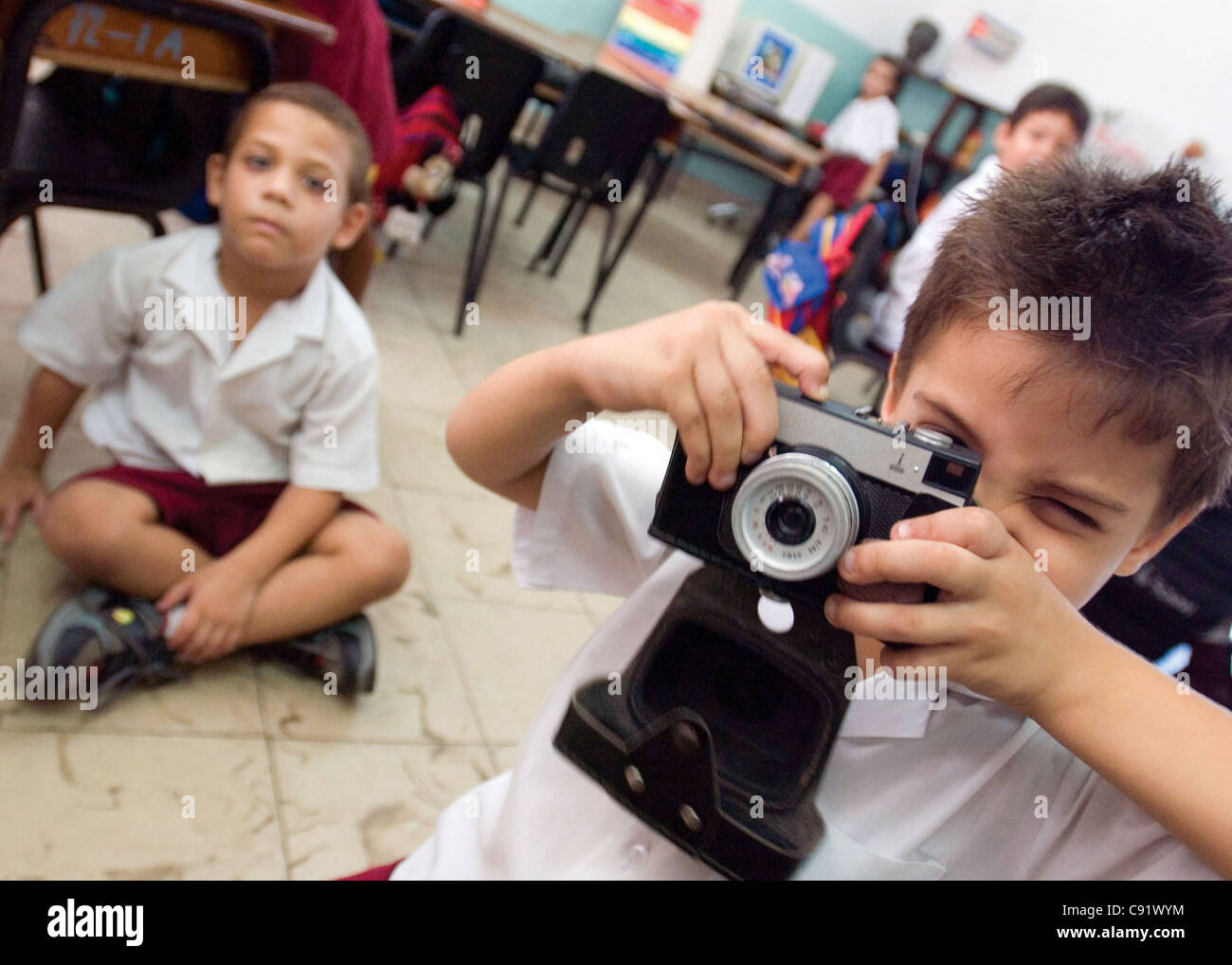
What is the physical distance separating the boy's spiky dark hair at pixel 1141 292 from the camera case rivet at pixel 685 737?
0.30 meters

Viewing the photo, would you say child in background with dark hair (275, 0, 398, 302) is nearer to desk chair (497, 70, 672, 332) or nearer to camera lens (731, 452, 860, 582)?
desk chair (497, 70, 672, 332)

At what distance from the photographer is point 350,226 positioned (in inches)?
59.1

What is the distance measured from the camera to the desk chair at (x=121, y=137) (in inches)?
55.7

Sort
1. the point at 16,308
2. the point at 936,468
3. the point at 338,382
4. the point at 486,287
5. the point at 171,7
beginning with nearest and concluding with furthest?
the point at 936,468, the point at 171,7, the point at 338,382, the point at 16,308, the point at 486,287

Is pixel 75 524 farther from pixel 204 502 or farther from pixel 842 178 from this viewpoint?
pixel 842 178

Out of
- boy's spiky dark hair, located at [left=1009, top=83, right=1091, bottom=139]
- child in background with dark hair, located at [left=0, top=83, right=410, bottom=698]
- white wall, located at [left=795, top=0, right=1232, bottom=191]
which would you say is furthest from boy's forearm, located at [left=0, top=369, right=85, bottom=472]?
white wall, located at [left=795, top=0, right=1232, bottom=191]

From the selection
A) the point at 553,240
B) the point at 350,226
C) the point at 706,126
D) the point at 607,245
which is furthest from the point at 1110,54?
the point at 350,226

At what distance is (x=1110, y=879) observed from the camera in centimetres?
64

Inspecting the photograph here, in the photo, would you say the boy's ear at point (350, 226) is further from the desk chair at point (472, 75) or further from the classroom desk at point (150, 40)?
the desk chair at point (472, 75)

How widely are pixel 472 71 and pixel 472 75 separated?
10 mm

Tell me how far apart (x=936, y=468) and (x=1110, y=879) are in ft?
1.15

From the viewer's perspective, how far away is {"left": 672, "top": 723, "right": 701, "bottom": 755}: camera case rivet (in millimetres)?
583
